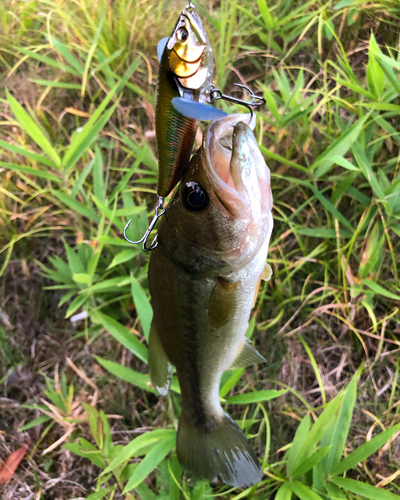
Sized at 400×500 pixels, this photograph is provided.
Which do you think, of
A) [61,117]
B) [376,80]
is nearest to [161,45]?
[376,80]

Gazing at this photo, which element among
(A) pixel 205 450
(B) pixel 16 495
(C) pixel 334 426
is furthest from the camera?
(B) pixel 16 495

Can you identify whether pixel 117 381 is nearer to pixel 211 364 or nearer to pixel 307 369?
pixel 211 364

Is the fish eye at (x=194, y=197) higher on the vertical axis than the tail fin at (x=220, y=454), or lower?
higher

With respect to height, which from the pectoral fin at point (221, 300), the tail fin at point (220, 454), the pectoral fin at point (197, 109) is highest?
the pectoral fin at point (197, 109)

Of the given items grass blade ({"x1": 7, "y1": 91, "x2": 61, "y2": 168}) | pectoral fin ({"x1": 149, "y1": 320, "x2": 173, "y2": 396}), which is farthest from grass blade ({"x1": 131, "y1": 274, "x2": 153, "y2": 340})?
grass blade ({"x1": 7, "y1": 91, "x2": 61, "y2": 168})

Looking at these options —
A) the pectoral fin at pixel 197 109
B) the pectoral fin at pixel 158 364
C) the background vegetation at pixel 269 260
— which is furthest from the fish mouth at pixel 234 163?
the background vegetation at pixel 269 260

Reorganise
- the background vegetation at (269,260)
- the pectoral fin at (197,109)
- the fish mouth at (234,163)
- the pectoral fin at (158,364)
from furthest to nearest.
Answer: the background vegetation at (269,260), the pectoral fin at (158,364), the fish mouth at (234,163), the pectoral fin at (197,109)

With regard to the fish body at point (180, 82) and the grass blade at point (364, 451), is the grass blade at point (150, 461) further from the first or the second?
the fish body at point (180, 82)
